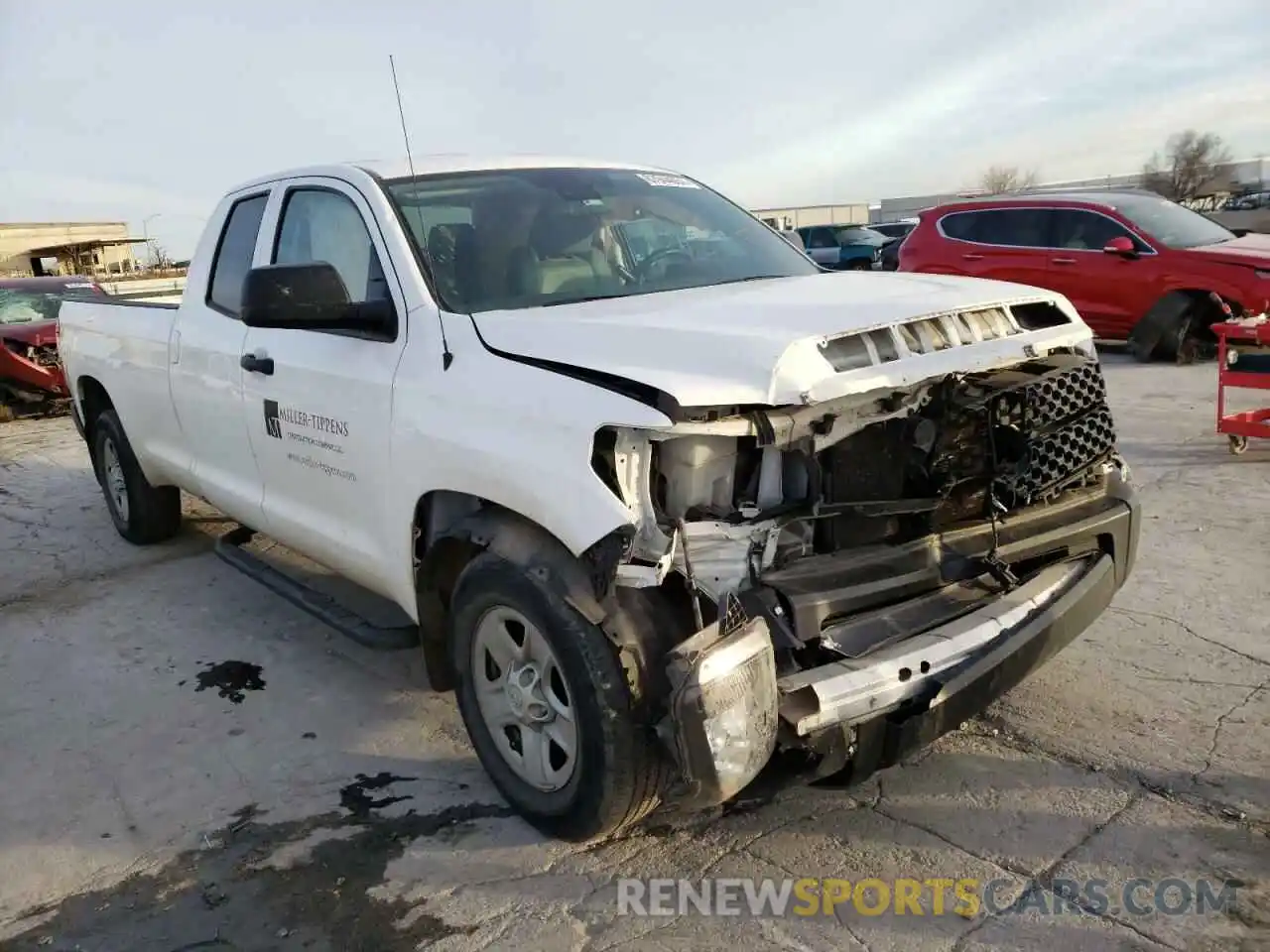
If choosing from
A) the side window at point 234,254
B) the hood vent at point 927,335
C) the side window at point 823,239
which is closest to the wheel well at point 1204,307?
the hood vent at point 927,335

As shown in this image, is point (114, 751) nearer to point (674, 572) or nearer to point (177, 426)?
point (177, 426)

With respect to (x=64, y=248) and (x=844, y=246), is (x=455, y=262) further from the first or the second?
(x=64, y=248)

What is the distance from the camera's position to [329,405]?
365 cm

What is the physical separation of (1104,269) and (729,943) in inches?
393

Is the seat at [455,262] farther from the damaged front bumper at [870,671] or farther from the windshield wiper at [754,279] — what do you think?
the damaged front bumper at [870,671]

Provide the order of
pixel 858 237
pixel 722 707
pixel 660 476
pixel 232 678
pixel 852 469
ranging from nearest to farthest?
pixel 722 707
pixel 660 476
pixel 852 469
pixel 232 678
pixel 858 237

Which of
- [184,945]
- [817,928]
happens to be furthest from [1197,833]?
[184,945]

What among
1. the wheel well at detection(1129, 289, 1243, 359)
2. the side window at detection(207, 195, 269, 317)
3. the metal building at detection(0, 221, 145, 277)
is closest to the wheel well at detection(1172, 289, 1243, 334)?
the wheel well at detection(1129, 289, 1243, 359)

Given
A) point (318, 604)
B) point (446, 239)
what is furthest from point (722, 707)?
point (318, 604)

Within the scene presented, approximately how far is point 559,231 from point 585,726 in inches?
75.6

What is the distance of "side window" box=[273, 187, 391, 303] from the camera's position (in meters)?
3.68

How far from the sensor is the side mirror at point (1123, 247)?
34.5 feet

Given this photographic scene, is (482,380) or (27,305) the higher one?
(27,305)

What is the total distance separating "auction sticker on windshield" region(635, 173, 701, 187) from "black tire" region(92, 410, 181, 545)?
3.50m
